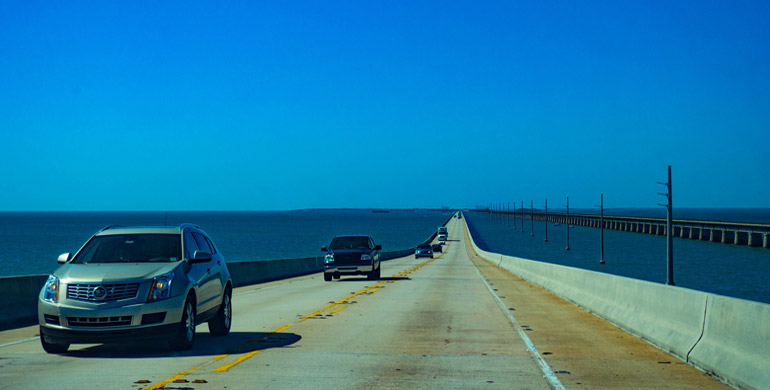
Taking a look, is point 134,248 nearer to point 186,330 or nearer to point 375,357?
point 186,330

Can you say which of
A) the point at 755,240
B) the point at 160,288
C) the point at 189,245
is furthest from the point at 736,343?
the point at 755,240

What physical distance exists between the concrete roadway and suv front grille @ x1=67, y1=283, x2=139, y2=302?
33.3 inches

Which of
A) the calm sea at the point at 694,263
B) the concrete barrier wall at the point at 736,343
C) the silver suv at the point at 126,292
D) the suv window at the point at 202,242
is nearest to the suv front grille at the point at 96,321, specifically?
the silver suv at the point at 126,292

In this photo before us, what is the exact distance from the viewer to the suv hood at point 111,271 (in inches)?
416

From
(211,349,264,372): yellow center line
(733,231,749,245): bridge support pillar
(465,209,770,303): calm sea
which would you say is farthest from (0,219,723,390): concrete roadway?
(733,231,749,245): bridge support pillar

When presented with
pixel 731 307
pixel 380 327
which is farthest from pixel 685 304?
pixel 380 327

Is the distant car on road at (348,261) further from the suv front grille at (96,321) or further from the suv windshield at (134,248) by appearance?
the suv front grille at (96,321)

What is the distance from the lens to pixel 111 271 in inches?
423

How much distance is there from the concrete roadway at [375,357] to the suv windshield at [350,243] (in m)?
14.7

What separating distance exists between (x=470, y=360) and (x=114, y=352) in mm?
5084

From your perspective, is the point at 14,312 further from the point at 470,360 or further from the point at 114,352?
the point at 470,360

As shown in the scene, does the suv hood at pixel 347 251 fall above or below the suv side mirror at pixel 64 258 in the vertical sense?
below

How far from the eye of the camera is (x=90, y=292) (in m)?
10.5

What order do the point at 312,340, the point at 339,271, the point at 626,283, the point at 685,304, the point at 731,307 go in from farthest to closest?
the point at 339,271 < the point at 626,283 < the point at 312,340 < the point at 685,304 < the point at 731,307
